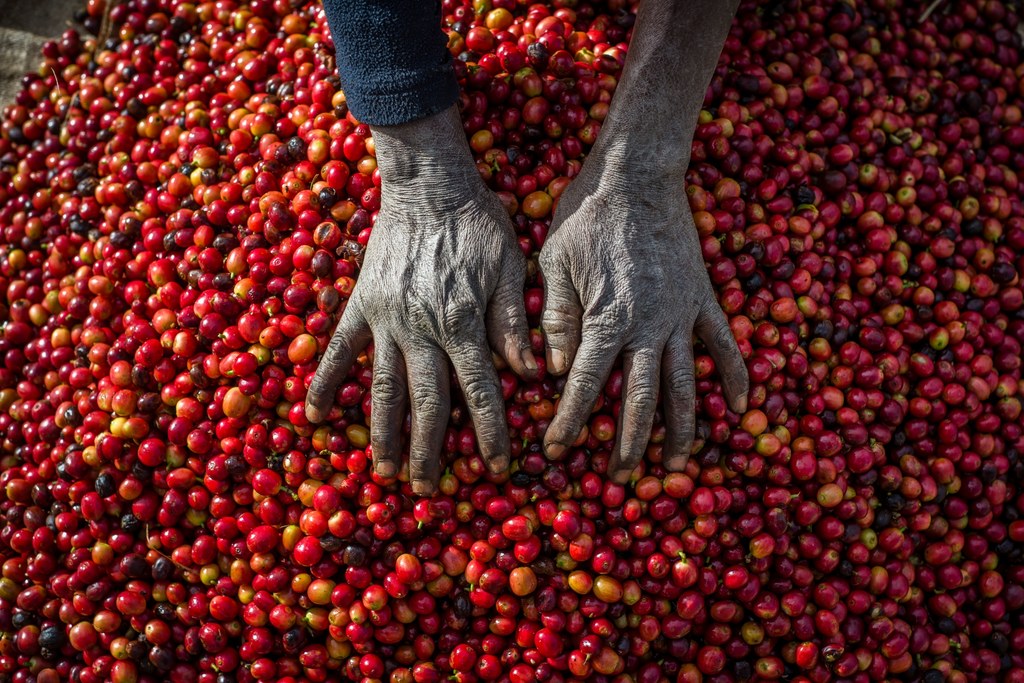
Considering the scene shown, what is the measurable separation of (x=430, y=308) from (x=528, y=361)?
1.04 feet

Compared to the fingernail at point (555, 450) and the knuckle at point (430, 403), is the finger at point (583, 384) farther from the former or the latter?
the knuckle at point (430, 403)

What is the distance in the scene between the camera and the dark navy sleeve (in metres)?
2.08

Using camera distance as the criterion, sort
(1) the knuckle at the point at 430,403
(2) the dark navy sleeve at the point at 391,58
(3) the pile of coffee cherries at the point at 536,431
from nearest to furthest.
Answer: (2) the dark navy sleeve at the point at 391,58
(1) the knuckle at the point at 430,403
(3) the pile of coffee cherries at the point at 536,431

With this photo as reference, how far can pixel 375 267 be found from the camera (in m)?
2.25

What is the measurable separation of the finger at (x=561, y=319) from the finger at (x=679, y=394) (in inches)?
10.9

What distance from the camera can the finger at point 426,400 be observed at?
7.16ft

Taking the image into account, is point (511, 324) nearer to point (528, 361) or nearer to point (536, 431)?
point (528, 361)

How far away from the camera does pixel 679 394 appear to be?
7.23 feet

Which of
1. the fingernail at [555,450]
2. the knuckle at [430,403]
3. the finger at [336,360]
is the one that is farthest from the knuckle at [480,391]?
the finger at [336,360]

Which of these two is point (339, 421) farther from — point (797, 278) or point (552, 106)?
point (797, 278)

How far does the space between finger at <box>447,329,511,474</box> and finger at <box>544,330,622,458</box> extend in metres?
0.16

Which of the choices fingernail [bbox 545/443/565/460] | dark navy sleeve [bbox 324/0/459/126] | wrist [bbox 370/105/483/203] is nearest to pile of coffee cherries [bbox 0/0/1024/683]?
fingernail [bbox 545/443/565/460]

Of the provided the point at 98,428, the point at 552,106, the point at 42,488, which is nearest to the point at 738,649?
the point at 552,106

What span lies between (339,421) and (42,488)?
1.13m
